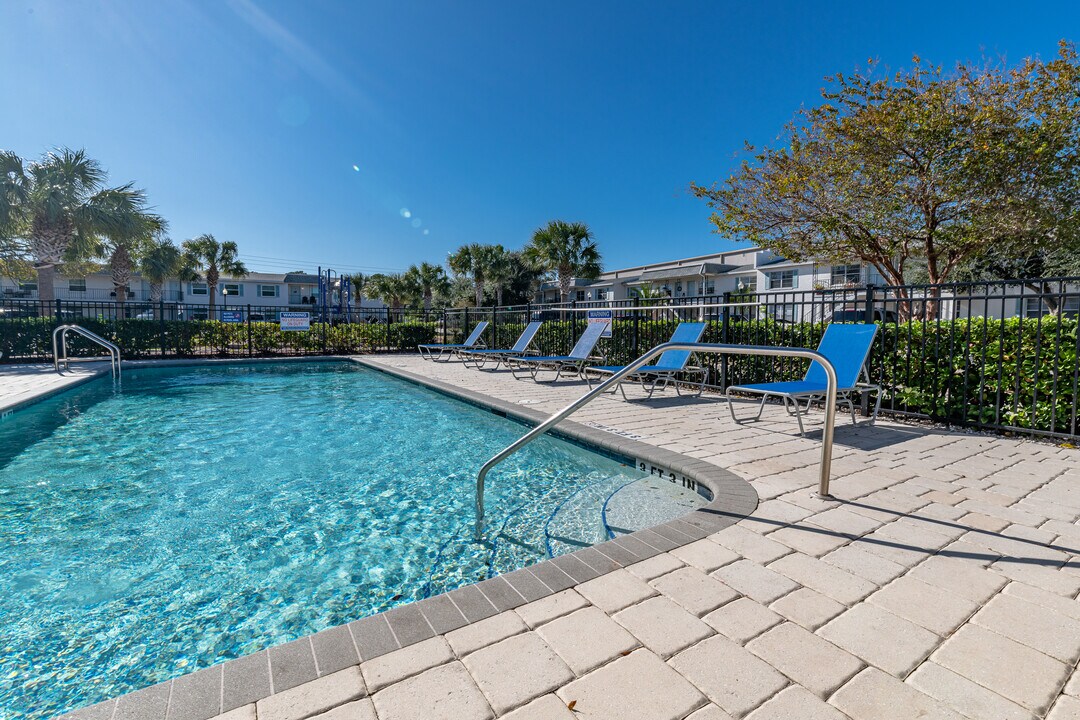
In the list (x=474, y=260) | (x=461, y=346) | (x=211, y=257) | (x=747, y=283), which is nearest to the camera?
(x=461, y=346)

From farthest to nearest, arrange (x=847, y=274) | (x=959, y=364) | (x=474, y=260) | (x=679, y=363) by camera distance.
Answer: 1. (x=474, y=260)
2. (x=847, y=274)
3. (x=679, y=363)
4. (x=959, y=364)

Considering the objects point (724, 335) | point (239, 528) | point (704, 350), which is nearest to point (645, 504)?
point (704, 350)

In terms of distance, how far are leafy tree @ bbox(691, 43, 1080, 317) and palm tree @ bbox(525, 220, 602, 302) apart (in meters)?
12.0

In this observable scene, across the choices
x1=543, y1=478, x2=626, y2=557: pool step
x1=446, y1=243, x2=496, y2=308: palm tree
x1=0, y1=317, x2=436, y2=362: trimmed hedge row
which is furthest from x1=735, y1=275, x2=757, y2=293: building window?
x1=543, y1=478, x2=626, y2=557: pool step

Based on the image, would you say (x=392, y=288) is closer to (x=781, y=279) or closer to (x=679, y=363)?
(x=781, y=279)

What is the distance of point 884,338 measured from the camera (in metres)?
5.73

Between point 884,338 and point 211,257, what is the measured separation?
39.0 meters

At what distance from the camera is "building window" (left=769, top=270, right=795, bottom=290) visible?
31234 mm

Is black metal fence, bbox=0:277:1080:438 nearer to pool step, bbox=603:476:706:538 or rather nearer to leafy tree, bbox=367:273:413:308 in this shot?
pool step, bbox=603:476:706:538

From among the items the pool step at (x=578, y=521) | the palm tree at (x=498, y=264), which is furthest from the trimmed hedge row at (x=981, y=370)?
the palm tree at (x=498, y=264)

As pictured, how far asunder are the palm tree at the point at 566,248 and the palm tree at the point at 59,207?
50.6 feet

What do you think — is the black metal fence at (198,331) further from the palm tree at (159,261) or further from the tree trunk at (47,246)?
the palm tree at (159,261)

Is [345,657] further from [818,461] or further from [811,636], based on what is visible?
[818,461]

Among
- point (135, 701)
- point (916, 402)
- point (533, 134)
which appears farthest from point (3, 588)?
point (533, 134)
